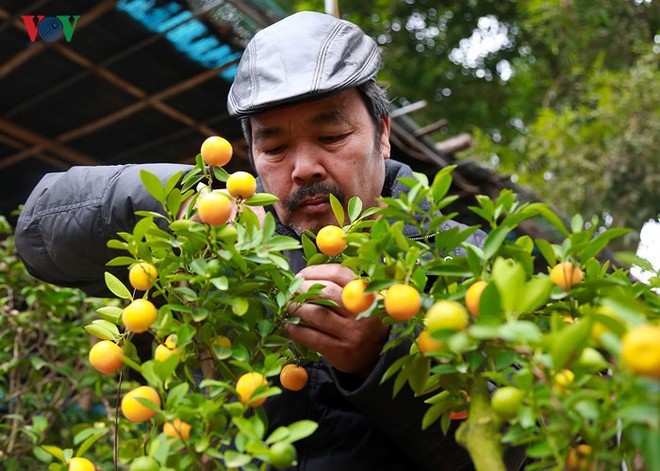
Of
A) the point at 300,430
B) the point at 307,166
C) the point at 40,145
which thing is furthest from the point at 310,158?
the point at 40,145

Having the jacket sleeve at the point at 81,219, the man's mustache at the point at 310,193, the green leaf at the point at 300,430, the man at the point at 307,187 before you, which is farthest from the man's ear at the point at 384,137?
the green leaf at the point at 300,430

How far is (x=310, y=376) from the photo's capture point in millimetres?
1266

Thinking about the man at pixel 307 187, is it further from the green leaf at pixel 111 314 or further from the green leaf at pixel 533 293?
the green leaf at pixel 533 293

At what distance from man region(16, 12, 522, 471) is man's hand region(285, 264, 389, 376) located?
0.07m

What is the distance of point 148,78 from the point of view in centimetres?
248

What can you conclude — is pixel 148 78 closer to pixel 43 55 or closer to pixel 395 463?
pixel 43 55

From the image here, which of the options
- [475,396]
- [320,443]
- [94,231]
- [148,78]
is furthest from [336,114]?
[148,78]

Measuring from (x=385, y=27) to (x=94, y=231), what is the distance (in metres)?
7.89

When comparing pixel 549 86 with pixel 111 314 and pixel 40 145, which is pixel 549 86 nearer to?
pixel 40 145

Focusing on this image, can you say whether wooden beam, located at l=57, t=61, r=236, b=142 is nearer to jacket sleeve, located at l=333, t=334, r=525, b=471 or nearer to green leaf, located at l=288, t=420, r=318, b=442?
jacket sleeve, located at l=333, t=334, r=525, b=471

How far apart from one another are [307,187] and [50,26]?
124 centimetres

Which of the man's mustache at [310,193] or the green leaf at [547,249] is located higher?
the green leaf at [547,249]

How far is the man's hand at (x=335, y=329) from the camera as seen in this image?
88 cm

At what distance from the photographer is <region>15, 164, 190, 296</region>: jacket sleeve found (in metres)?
1.37
